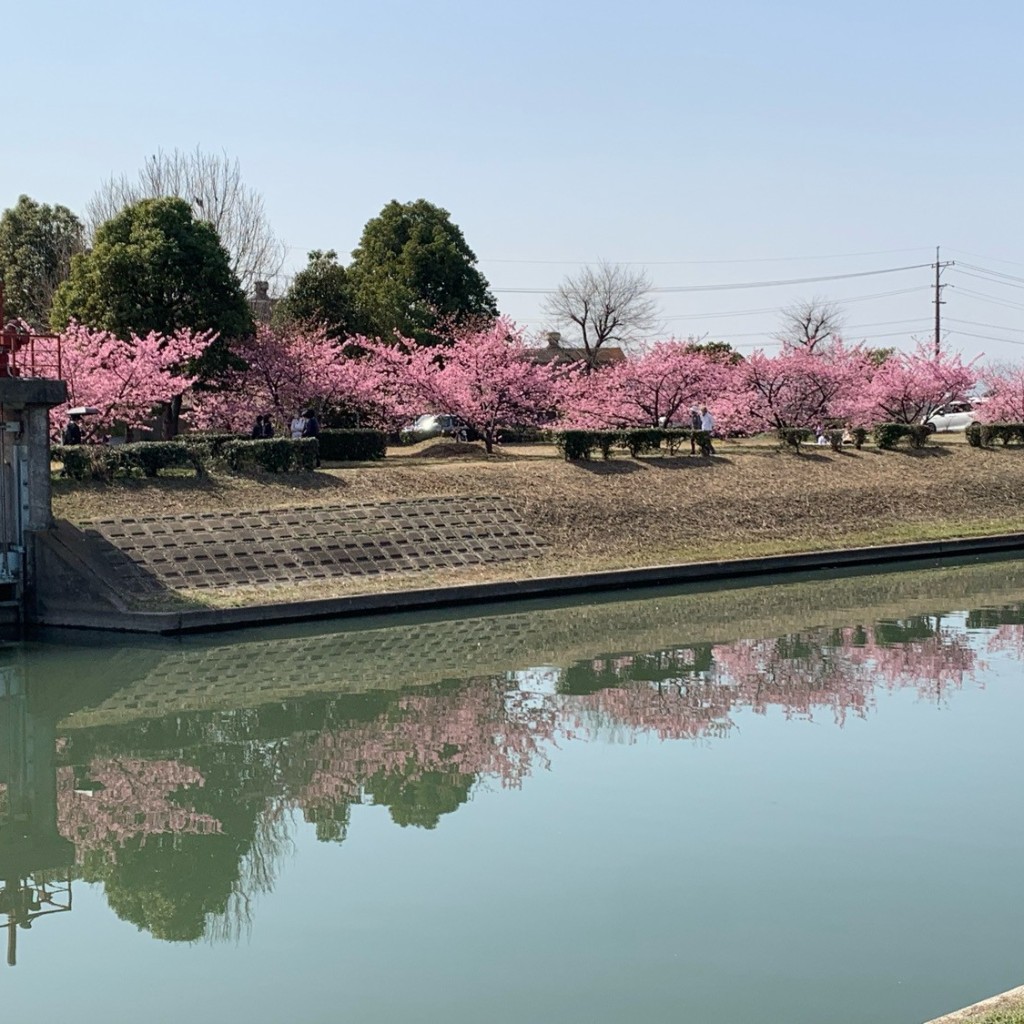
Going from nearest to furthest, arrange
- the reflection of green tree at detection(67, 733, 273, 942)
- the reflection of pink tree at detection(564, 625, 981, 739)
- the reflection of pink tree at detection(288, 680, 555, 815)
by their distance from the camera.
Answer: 1. the reflection of green tree at detection(67, 733, 273, 942)
2. the reflection of pink tree at detection(288, 680, 555, 815)
3. the reflection of pink tree at detection(564, 625, 981, 739)

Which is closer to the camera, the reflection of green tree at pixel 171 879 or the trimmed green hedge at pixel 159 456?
the reflection of green tree at pixel 171 879

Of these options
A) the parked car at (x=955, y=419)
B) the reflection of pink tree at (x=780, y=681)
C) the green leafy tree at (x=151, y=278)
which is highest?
the green leafy tree at (x=151, y=278)

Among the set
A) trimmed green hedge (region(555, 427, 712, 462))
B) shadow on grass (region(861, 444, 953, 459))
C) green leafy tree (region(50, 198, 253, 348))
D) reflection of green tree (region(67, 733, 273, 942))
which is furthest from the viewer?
shadow on grass (region(861, 444, 953, 459))

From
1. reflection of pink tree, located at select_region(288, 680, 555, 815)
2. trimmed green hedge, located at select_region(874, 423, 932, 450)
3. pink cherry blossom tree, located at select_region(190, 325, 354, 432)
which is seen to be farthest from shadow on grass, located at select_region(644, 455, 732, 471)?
reflection of pink tree, located at select_region(288, 680, 555, 815)

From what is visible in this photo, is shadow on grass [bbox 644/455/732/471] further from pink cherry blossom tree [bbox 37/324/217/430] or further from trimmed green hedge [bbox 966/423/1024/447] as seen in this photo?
pink cherry blossom tree [bbox 37/324/217/430]

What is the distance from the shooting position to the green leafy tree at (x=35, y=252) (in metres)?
51.8

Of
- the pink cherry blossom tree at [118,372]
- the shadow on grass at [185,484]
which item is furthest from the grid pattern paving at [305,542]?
the pink cherry blossom tree at [118,372]

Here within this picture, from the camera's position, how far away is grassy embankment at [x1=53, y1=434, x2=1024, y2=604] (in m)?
24.2

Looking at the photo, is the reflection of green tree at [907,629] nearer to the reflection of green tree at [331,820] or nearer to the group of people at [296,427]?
the reflection of green tree at [331,820]

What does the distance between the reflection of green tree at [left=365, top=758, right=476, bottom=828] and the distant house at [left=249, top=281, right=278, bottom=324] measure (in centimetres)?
3686

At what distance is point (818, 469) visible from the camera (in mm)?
34438

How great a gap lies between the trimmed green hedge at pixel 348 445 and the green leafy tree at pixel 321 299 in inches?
448

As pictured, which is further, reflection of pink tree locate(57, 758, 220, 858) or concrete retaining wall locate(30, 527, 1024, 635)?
concrete retaining wall locate(30, 527, 1024, 635)

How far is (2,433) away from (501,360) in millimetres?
16713
